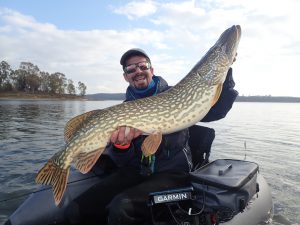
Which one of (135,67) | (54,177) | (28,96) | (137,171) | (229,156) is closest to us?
(54,177)

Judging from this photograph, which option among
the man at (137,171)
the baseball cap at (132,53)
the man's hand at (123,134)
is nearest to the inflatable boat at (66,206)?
the man at (137,171)

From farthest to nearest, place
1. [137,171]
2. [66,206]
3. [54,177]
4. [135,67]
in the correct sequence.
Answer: [135,67] → [137,171] → [66,206] → [54,177]

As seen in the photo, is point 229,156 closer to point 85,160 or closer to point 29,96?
point 85,160

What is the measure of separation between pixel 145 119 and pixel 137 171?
2.79ft

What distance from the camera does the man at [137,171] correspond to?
11.1 ft

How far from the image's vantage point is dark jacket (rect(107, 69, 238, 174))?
12.5 ft

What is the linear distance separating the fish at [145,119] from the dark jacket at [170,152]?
347 mm

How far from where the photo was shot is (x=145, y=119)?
11.5 feet

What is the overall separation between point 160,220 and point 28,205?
163cm

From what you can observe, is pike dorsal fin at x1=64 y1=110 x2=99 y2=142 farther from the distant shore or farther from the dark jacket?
the distant shore

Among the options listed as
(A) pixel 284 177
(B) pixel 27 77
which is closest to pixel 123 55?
(A) pixel 284 177

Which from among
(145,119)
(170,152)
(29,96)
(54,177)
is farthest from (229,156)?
(29,96)

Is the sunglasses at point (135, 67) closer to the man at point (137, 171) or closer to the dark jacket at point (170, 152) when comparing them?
the man at point (137, 171)

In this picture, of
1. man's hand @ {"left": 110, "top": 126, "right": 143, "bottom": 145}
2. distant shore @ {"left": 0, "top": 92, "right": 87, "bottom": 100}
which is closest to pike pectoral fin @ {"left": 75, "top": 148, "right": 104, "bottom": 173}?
man's hand @ {"left": 110, "top": 126, "right": 143, "bottom": 145}
